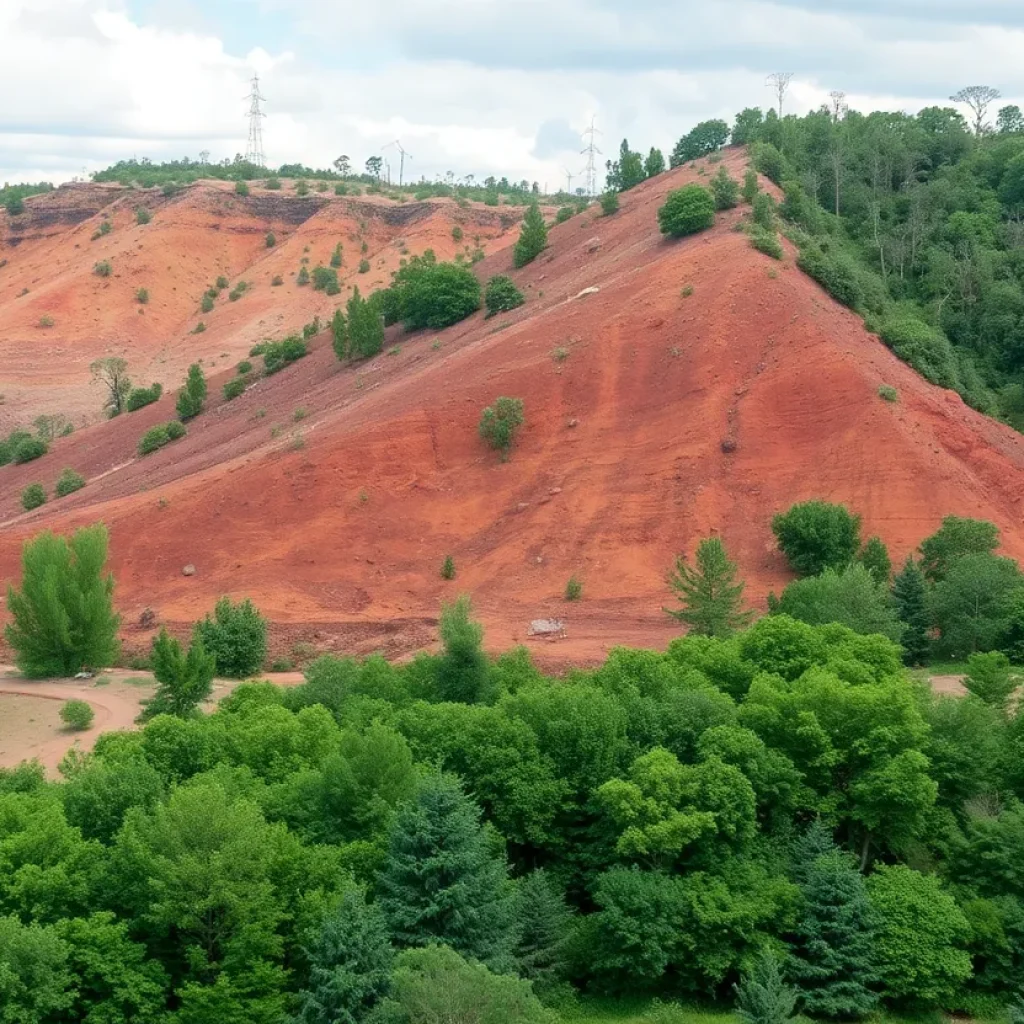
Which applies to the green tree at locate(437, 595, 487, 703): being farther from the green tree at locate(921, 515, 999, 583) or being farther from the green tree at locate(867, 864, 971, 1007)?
the green tree at locate(921, 515, 999, 583)

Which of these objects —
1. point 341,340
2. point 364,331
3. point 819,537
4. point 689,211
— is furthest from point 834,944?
point 341,340

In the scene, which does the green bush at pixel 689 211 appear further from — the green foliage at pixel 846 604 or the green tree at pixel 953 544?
the green foliage at pixel 846 604

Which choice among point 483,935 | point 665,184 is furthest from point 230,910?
point 665,184

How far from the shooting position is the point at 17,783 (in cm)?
2550

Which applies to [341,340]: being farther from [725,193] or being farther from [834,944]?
[834,944]

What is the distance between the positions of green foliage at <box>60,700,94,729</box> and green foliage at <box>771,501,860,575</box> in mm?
21535

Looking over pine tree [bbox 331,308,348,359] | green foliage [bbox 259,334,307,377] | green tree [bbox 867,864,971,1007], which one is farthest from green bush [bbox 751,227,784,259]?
green tree [bbox 867,864,971,1007]

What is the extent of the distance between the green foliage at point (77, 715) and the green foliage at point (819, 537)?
21535mm

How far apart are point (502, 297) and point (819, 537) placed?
23526 mm

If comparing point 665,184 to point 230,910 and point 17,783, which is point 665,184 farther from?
point 230,910

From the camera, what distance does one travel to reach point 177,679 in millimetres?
31719

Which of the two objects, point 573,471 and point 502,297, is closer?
point 573,471

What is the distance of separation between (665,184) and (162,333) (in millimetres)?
45381

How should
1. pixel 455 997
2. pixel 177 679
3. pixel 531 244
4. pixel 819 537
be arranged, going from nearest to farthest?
pixel 455 997
pixel 177 679
pixel 819 537
pixel 531 244
